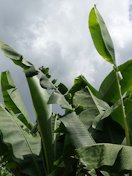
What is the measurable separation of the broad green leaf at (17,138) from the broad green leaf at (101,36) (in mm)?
1006

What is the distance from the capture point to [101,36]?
3547mm

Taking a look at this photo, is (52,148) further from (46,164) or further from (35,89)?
(35,89)

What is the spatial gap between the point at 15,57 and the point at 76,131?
83 centimetres

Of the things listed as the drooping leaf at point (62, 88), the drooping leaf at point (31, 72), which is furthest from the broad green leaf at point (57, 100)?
the drooping leaf at point (62, 88)

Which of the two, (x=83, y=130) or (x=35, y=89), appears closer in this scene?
(x=83, y=130)

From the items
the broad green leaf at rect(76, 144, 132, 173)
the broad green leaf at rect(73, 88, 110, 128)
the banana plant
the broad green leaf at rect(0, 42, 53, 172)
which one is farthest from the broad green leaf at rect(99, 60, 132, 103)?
the broad green leaf at rect(76, 144, 132, 173)

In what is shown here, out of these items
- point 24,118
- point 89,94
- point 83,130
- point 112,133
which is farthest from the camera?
point 24,118

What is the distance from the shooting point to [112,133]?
3.47 m

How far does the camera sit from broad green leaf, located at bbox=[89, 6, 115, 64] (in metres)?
3.48

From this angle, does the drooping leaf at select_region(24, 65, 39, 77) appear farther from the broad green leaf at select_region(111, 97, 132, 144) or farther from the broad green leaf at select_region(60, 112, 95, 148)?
the broad green leaf at select_region(111, 97, 132, 144)

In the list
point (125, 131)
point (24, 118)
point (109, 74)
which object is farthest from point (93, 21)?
point (24, 118)

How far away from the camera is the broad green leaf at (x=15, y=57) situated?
329 cm

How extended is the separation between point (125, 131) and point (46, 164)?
2.69 feet

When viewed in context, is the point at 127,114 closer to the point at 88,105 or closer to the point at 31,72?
the point at 88,105
